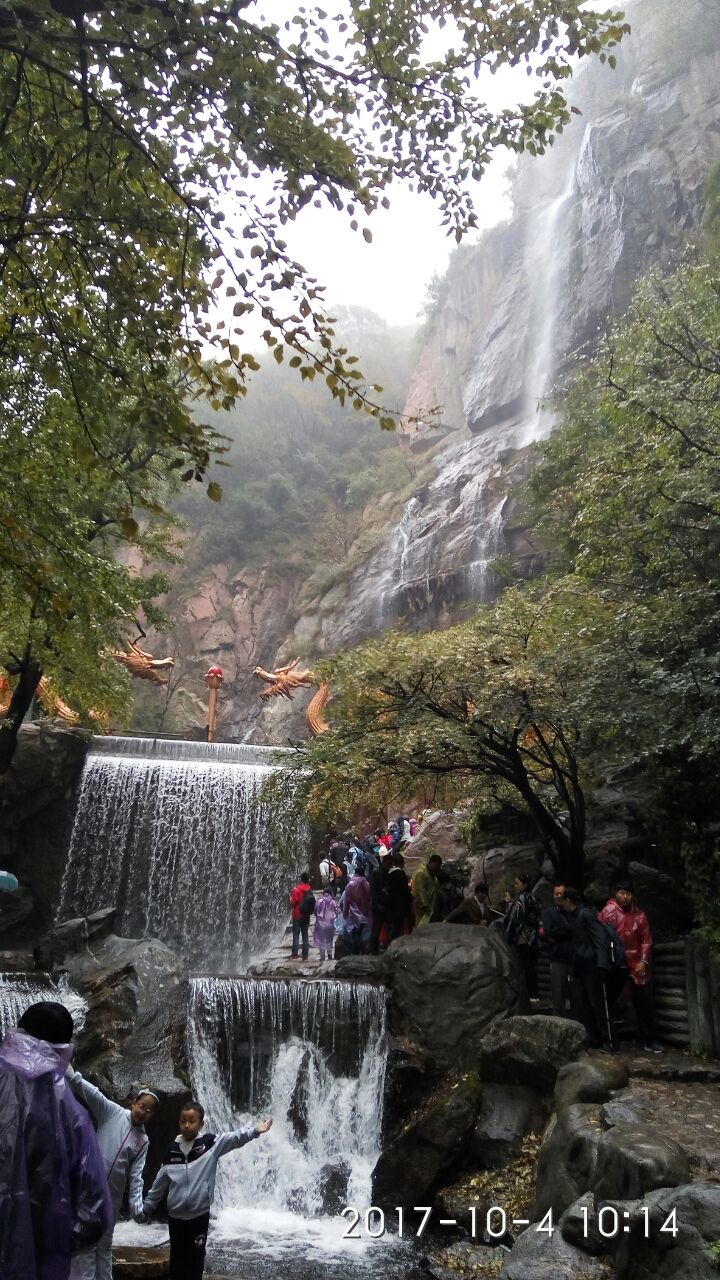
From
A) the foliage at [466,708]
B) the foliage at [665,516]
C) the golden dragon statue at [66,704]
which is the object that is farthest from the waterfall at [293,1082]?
the golden dragon statue at [66,704]

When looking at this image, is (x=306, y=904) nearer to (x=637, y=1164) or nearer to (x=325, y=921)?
(x=325, y=921)

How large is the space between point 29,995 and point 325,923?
5.11 metres

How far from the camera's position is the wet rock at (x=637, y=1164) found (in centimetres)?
487

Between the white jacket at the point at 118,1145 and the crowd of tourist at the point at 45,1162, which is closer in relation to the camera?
the crowd of tourist at the point at 45,1162

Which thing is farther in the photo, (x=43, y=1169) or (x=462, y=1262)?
(x=462, y=1262)

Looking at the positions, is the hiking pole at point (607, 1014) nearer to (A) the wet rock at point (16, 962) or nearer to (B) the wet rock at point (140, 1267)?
(B) the wet rock at point (140, 1267)

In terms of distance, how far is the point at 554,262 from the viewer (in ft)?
119

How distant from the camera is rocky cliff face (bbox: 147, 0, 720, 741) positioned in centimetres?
2855

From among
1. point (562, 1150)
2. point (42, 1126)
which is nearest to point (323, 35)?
point (42, 1126)

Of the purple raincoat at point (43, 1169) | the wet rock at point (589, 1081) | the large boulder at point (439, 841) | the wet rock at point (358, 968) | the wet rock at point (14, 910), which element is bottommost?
the wet rock at point (589, 1081)

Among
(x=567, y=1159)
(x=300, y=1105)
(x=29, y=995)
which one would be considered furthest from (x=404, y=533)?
(x=567, y=1159)

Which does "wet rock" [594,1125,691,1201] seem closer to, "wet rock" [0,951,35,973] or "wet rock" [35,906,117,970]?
"wet rock" [0,951,35,973]

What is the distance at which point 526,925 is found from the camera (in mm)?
9883
